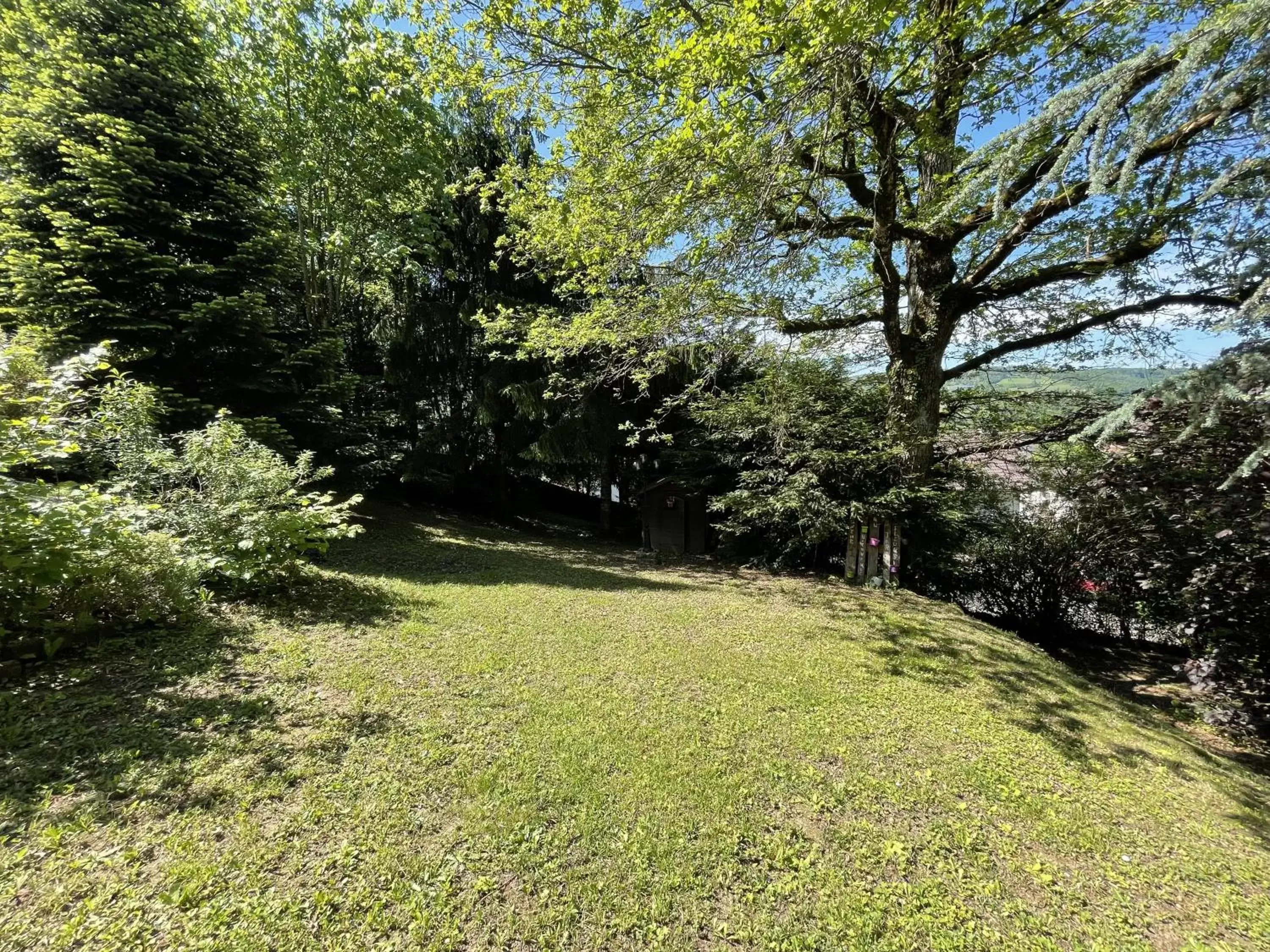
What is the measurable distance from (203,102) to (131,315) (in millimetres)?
4212

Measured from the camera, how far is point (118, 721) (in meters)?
2.87

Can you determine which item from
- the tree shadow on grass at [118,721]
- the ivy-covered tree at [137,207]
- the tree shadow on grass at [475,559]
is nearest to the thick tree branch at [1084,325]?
the tree shadow on grass at [475,559]

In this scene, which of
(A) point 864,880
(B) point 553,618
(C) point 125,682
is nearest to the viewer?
(A) point 864,880

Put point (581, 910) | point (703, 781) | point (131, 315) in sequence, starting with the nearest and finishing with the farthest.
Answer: point (581, 910), point (703, 781), point (131, 315)

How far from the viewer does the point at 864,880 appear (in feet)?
7.87

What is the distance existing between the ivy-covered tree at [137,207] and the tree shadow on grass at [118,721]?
174 inches

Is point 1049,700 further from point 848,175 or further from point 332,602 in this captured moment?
point 332,602

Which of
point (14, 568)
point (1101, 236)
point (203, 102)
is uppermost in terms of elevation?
point (203, 102)

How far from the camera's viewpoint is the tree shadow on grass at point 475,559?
7090 mm

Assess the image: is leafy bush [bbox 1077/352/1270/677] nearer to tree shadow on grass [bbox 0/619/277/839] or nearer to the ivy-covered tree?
tree shadow on grass [bbox 0/619/277/839]

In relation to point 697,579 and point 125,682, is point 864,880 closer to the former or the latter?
point 125,682

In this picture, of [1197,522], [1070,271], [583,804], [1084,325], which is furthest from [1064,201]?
[583,804]

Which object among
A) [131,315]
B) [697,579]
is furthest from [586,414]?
[131,315]

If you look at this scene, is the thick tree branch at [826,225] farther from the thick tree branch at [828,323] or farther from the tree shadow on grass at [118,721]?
the tree shadow on grass at [118,721]
